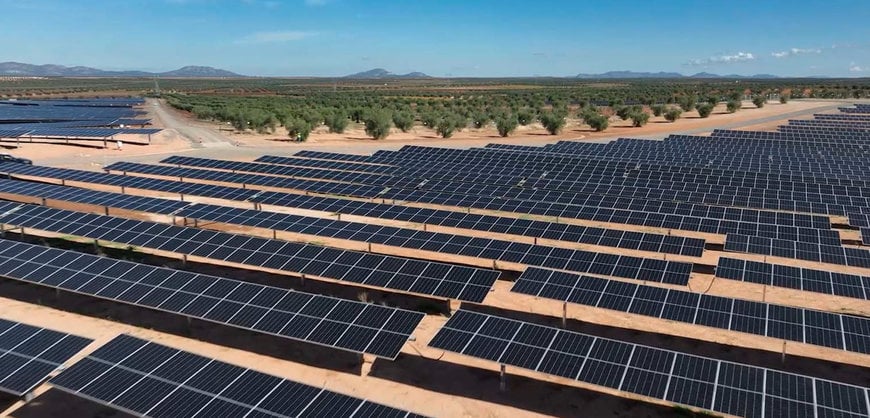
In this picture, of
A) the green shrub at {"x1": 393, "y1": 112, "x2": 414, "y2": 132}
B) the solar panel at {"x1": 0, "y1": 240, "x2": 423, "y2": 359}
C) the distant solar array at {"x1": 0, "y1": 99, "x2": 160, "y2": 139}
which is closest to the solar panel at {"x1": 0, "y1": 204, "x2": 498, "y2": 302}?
the solar panel at {"x1": 0, "y1": 240, "x2": 423, "y2": 359}

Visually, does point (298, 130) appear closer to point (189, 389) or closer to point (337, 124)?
point (337, 124)

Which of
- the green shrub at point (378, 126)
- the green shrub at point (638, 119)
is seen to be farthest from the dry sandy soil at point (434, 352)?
the green shrub at point (638, 119)

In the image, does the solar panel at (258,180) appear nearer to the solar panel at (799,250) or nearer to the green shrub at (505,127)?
the solar panel at (799,250)

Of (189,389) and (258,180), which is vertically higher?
(258,180)

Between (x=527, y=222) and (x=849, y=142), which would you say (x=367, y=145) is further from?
(x=849, y=142)

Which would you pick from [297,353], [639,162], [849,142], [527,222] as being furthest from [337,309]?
[849,142]

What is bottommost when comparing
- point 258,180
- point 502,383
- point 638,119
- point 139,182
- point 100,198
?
point 502,383

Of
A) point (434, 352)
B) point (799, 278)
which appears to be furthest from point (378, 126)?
point (799, 278)
